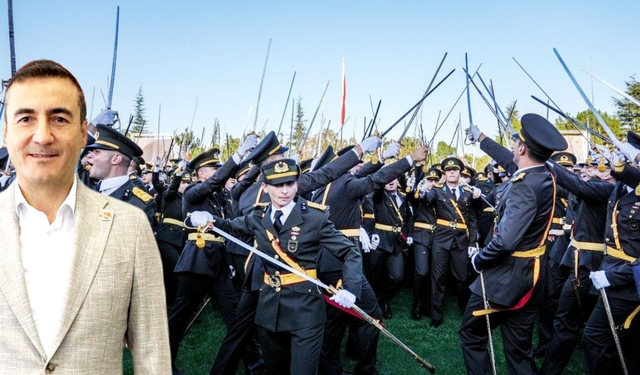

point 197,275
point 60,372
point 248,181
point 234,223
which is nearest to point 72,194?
point 60,372

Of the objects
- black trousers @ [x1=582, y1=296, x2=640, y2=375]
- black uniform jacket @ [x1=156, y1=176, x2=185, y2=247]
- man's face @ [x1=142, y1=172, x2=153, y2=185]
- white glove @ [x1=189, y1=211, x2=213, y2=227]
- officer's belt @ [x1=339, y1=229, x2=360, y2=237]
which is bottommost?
man's face @ [x1=142, y1=172, x2=153, y2=185]

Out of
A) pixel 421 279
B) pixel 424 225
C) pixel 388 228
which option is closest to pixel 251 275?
pixel 388 228

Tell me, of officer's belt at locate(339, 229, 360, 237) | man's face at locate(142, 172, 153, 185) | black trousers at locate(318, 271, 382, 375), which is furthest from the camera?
man's face at locate(142, 172, 153, 185)

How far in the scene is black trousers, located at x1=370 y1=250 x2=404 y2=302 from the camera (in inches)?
313

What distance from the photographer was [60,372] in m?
1.60

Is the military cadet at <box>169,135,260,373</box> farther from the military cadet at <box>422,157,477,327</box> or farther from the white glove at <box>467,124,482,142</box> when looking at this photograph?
the military cadet at <box>422,157,477,327</box>

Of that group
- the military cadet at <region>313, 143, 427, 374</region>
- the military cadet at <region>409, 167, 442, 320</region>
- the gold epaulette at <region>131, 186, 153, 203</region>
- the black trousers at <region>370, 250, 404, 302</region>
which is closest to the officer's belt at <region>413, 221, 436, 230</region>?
the military cadet at <region>409, 167, 442, 320</region>

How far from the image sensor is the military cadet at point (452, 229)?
8.10 meters

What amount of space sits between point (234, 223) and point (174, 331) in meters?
1.41

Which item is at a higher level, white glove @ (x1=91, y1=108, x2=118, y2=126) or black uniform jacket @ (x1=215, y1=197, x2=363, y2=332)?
white glove @ (x1=91, y1=108, x2=118, y2=126)

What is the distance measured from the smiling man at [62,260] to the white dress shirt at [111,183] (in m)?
2.66

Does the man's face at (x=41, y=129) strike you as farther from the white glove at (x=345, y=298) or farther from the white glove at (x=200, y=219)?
the white glove at (x=200, y=219)

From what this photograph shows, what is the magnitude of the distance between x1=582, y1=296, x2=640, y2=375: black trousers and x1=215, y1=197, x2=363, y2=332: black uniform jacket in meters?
2.17

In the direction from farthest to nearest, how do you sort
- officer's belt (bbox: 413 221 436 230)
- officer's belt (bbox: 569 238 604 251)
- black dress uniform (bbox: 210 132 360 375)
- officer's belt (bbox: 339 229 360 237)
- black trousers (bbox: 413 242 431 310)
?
officer's belt (bbox: 413 221 436 230), black trousers (bbox: 413 242 431 310), officer's belt (bbox: 339 229 360 237), officer's belt (bbox: 569 238 604 251), black dress uniform (bbox: 210 132 360 375)
